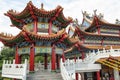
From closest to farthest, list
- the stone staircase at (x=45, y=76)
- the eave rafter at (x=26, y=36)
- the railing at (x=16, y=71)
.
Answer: the railing at (x=16, y=71) → the stone staircase at (x=45, y=76) → the eave rafter at (x=26, y=36)

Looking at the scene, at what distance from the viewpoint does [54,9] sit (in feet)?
46.3

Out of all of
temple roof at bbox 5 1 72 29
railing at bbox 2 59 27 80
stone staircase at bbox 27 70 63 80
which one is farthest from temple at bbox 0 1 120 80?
railing at bbox 2 59 27 80

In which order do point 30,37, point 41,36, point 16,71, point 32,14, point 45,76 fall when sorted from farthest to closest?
point 32,14 < point 41,36 < point 30,37 < point 45,76 < point 16,71

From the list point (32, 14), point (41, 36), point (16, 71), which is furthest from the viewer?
point (32, 14)

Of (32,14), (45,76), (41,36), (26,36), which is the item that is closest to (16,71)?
(45,76)

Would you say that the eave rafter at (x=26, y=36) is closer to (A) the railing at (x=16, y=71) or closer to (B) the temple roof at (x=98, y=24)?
(A) the railing at (x=16, y=71)

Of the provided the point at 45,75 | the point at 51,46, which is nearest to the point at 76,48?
the point at 51,46

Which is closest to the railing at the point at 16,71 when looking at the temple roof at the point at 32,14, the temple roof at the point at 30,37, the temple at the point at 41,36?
the temple at the point at 41,36

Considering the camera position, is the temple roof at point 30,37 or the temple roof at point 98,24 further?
the temple roof at point 98,24

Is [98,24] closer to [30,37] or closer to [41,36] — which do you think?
[41,36]

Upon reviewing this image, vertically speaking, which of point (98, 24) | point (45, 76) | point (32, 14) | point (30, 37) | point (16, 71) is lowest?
point (45, 76)

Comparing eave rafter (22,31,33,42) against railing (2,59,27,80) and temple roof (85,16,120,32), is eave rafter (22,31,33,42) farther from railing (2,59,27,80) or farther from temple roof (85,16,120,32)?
temple roof (85,16,120,32)

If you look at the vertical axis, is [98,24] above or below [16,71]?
above

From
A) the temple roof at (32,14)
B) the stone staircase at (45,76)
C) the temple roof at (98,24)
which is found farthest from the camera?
the temple roof at (98,24)
